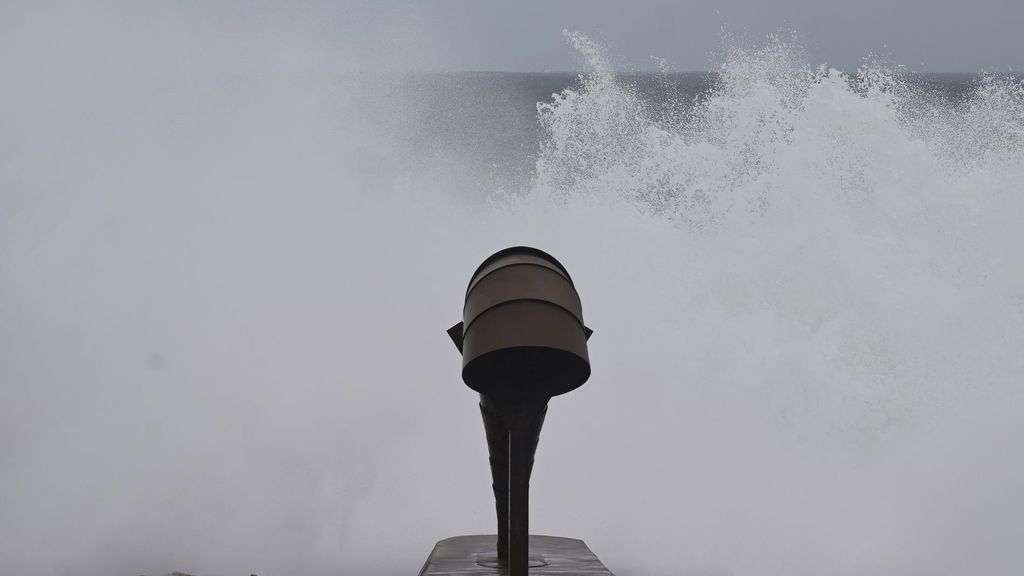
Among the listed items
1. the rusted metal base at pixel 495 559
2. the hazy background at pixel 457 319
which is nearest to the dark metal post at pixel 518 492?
the rusted metal base at pixel 495 559

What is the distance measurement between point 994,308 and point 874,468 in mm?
2202

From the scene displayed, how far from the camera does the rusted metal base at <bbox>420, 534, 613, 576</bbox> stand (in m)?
2.71

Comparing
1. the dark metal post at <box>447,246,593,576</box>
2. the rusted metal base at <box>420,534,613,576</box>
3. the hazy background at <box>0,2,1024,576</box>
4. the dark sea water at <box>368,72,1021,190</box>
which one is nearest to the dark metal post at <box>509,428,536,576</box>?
the dark metal post at <box>447,246,593,576</box>

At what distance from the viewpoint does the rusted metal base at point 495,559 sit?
2.71m


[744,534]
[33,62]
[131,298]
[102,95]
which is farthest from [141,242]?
[744,534]

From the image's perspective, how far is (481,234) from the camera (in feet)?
31.2

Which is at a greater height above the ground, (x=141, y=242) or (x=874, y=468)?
(x=141, y=242)

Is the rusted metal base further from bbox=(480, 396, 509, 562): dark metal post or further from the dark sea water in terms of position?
the dark sea water

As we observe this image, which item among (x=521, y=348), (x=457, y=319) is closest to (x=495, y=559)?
(x=521, y=348)

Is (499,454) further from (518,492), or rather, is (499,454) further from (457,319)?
(457,319)

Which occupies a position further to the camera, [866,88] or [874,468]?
[866,88]

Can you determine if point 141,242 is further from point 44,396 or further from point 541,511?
point 541,511

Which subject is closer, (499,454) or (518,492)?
(518,492)

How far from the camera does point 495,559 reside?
284cm
